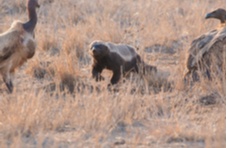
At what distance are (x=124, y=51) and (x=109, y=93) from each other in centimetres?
206

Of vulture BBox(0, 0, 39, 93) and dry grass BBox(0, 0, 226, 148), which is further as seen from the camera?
vulture BBox(0, 0, 39, 93)

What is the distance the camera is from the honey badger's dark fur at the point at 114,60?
10156 millimetres

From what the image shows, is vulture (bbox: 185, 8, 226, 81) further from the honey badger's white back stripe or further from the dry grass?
the honey badger's white back stripe

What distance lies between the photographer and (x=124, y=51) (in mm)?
10539

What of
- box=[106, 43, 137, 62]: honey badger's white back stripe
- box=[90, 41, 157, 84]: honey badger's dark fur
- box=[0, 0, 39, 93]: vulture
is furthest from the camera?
box=[106, 43, 137, 62]: honey badger's white back stripe

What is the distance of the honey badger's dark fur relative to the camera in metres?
10.2

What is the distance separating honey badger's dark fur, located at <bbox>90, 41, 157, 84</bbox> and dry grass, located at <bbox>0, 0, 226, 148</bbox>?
0.20m

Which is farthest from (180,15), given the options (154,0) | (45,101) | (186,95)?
(45,101)

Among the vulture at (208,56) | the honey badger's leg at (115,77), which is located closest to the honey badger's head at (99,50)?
the honey badger's leg at (115,77)

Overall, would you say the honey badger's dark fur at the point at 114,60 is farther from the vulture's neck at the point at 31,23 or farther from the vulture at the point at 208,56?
the vulture's neck at the point at 31,23

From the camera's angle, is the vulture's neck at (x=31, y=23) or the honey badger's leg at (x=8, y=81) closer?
the honey badger's leg at (x=8, y=81)

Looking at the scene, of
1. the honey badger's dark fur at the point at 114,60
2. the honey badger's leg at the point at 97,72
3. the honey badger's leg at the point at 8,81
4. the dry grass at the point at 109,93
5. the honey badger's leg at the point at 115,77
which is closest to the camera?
the dry grass at the point at 109,93

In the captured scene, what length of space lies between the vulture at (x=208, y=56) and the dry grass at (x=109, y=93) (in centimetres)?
18

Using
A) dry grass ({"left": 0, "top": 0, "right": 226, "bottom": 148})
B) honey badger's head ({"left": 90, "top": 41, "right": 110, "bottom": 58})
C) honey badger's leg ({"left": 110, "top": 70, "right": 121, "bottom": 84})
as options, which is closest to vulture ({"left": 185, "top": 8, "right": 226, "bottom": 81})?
dry grass ({"left": 0, "top": 0, "right": 226, "bottom": 148})
